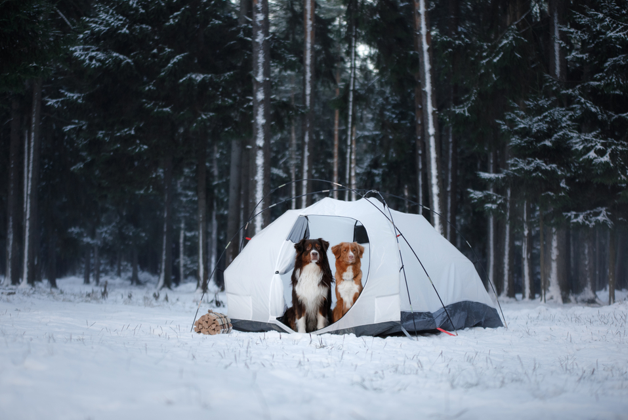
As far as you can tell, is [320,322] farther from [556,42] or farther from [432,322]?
[556,42]

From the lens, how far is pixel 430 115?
10406 millimetres

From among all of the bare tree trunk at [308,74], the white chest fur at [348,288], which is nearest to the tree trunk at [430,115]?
the bare tree trunk at [308,74]

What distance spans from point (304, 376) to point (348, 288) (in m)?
2.66

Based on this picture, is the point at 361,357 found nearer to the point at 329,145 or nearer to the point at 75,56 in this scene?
the point at 75,56

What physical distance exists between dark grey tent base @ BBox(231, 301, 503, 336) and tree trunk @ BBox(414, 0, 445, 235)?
3.12 m

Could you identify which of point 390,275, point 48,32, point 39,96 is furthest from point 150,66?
point 390,275

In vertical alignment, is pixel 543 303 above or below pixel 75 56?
below

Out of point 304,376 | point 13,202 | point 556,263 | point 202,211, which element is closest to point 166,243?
point 202,211

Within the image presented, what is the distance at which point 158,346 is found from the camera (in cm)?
458

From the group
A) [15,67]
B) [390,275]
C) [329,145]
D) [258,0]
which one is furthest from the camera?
[329,145]

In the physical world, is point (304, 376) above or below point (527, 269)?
below

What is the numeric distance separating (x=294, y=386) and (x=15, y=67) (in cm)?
839

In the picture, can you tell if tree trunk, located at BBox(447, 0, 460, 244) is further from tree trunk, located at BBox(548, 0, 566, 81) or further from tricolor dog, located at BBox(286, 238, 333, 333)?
tricolor dog, located at BBox(286, 238, 333, 333)

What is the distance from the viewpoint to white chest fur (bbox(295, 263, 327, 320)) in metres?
6.14
